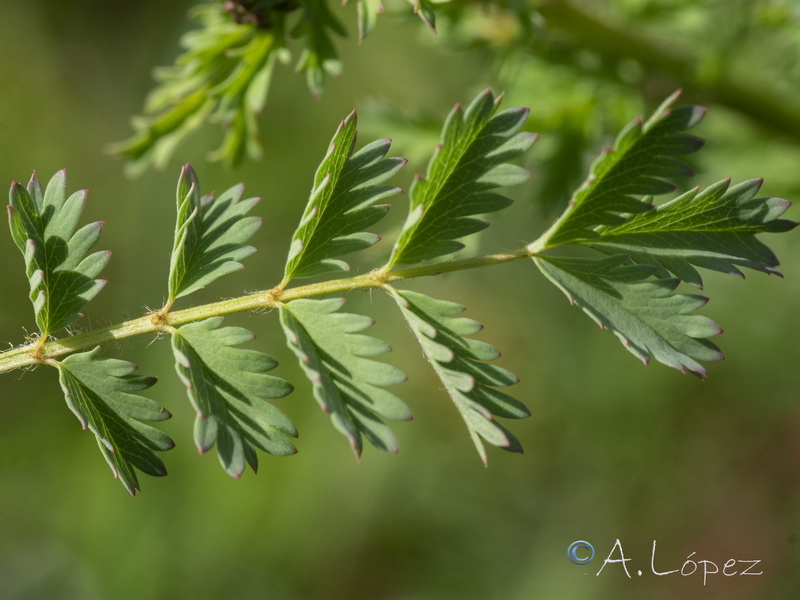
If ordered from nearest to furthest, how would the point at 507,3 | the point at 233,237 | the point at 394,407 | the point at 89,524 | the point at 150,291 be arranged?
the point at 394,407
the point at 233,237
the point at 507,3
the point at 89,524
the point at 150,291

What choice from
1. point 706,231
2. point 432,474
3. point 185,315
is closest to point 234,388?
point 185,315

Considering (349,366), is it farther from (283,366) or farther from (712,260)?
(283,366)

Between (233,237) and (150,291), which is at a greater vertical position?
(233,237)

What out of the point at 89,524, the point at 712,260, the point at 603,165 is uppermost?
the point at 603,165

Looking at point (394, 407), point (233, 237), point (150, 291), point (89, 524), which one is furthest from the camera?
point (150, 291)

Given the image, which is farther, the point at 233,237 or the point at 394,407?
the point at 233,237

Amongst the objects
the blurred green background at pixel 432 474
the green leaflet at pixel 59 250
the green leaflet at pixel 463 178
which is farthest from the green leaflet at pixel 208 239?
the blurred green background at pixel 432 474

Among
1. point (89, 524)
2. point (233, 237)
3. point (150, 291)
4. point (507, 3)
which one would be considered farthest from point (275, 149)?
point (233, 237)

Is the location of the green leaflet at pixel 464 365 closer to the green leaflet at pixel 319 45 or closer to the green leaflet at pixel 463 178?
the green leaflet at pixel 463 178
